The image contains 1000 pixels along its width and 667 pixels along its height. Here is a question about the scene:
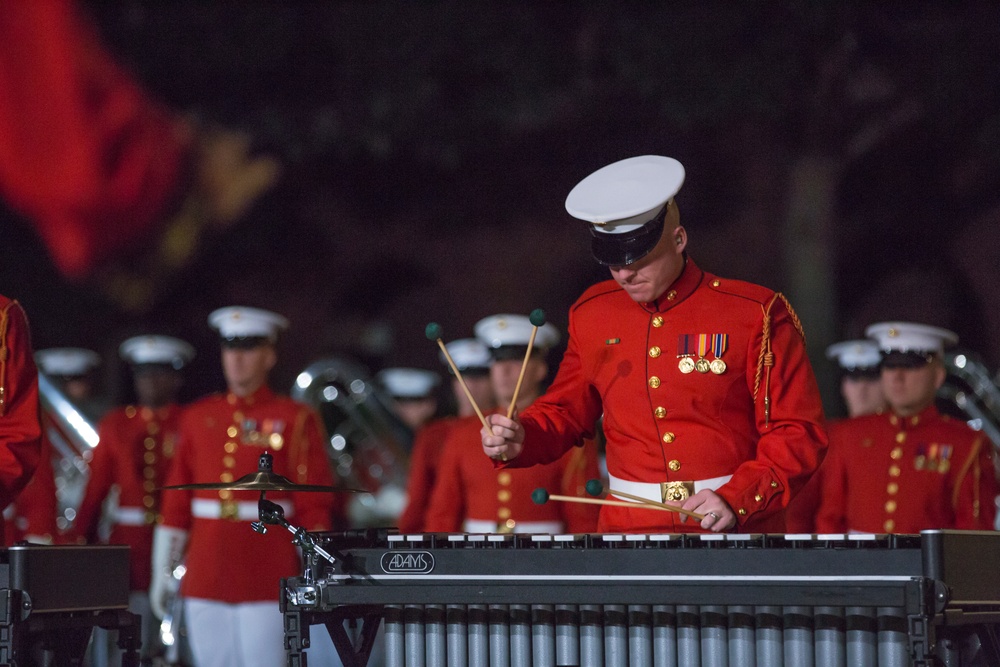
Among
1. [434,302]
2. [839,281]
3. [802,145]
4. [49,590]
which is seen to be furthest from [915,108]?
[49,590]

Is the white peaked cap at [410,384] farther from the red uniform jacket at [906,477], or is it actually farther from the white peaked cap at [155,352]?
the red uniform jacket at [906,477]

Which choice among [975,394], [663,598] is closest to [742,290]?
[663,598]

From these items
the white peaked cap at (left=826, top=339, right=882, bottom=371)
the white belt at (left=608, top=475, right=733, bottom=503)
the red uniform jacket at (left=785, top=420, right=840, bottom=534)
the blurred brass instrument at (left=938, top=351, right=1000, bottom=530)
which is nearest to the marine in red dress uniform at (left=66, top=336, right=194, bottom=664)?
the red uniform jacket at (left=785, top=420, right=840, bottom=534)

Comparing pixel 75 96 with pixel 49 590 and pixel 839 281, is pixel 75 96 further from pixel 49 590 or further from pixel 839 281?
pixel 49 590

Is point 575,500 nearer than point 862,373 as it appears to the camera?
Yes

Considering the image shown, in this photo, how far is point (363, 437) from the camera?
37.5 ft

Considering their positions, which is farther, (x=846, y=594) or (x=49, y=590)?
(x=49, y=590)

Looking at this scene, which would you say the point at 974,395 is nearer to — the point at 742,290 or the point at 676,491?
the point at 742,290

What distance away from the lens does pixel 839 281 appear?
12305mm

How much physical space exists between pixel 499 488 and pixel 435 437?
5.59ft

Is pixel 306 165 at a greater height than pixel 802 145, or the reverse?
pixel 306 165

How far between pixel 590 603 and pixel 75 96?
11154 mm

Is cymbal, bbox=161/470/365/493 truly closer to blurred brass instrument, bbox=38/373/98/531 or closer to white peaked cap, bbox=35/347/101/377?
blurred brass instrument, bbox=38/373/98/531

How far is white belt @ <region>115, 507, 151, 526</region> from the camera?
8883 millimetres
